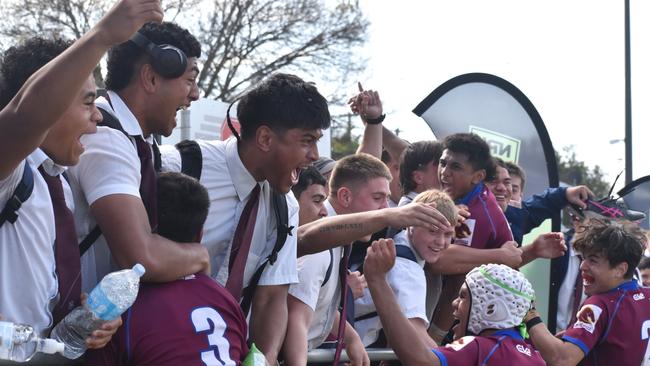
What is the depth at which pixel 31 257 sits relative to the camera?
Answer: 9.69ft

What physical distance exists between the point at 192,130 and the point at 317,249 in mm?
5237

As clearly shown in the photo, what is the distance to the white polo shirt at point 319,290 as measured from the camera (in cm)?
451

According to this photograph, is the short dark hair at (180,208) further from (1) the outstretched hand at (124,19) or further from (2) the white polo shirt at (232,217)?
(1) the outstretched hand at (124,19)

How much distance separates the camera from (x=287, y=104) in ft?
13.2

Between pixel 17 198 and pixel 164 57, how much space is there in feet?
3.02

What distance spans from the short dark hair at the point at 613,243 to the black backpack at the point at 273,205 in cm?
282

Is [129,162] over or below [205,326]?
over

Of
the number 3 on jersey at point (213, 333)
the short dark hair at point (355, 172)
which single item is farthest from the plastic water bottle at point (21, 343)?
the short dark hair at point (355, 172)

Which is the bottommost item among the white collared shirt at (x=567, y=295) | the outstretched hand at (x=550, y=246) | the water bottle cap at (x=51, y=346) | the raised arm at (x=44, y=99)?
the white collared shirt at (x=567, y=295)

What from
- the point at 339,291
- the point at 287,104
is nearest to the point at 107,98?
the point at 287,104

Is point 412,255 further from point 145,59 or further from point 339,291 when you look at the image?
point 145,59

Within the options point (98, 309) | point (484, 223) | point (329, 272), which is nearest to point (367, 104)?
point (484, 223)

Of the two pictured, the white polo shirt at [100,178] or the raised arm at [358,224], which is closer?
the white polo shirt at [100,178]

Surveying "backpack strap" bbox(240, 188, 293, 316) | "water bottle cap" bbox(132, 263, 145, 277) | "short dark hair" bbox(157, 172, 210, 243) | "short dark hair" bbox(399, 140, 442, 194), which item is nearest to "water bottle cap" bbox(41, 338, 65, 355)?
"water bottle cap" bbox(132, 263, 145, 277)
